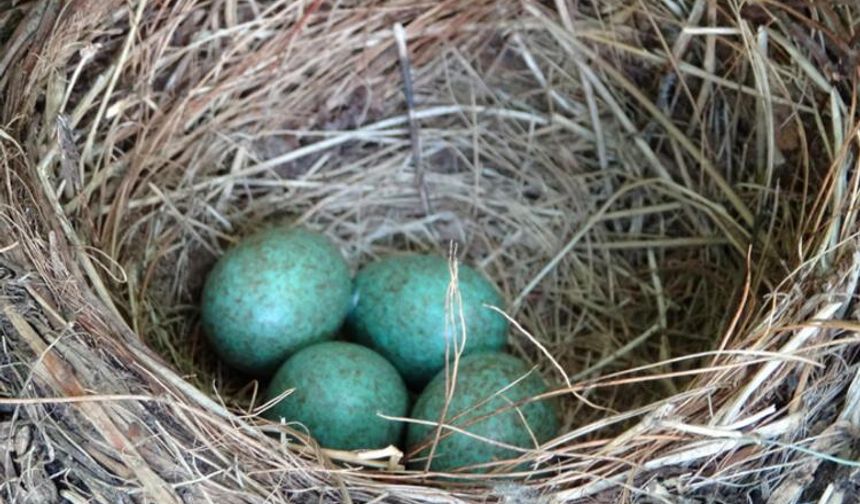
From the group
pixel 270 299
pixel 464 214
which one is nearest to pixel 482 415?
pixel 270 299

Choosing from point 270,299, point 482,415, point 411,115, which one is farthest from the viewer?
point 411,115

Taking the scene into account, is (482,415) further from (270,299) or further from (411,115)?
(411,115)

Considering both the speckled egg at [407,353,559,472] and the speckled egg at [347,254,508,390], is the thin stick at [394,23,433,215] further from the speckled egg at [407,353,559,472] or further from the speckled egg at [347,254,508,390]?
the speckled egg at [407,353,559,472]

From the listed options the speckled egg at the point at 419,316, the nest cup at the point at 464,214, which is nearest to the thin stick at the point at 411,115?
the nest cup at the point at 464,214

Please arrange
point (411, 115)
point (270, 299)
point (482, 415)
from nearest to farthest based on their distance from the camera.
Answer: point (482, 415)
point (270, 299)
point (411, 115)

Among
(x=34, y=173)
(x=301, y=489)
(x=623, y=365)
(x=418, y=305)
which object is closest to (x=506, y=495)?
(x=301, y=489)

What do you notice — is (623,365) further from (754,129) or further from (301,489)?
(301,489)

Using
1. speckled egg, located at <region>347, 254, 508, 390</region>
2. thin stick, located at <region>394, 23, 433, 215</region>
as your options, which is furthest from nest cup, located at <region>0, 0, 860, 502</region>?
speckled egg, located at <region>347, 254, 508, 390</region>

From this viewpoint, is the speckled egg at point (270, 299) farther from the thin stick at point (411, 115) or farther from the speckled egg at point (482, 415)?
the thin stick at point (411, 115)
